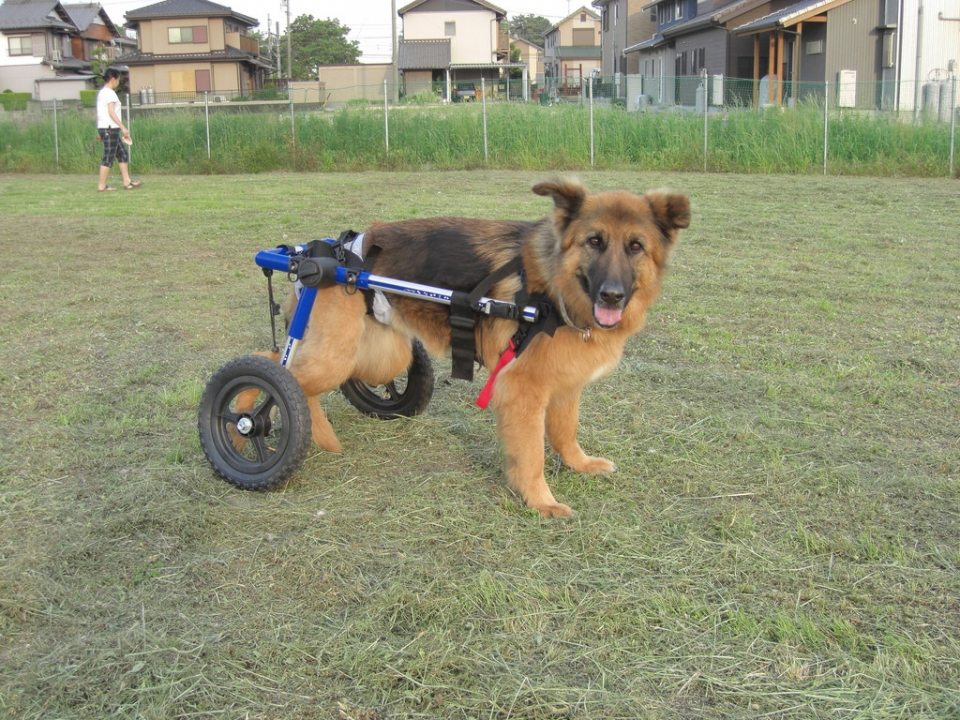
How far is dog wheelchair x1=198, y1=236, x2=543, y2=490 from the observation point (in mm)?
4277

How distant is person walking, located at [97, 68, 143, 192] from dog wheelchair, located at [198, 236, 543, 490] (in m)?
15.1

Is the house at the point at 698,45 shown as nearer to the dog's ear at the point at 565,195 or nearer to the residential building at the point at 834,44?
the residential building at the point at 834,44

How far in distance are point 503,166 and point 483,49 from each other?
57.7 meters

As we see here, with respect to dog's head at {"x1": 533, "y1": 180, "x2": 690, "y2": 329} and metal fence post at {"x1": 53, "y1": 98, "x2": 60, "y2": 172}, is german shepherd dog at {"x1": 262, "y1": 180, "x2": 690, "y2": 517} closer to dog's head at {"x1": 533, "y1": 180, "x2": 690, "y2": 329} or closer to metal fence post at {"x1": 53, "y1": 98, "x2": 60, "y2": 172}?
dog's head at {"x1": 533, "y1": 180, "x2": 690, "y2": 329}

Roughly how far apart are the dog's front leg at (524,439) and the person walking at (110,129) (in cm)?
1605

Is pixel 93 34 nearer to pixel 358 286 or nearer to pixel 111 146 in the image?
pixel 111 146

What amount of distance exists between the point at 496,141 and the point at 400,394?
1738 cm

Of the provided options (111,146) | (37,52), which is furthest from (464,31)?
(111,146)

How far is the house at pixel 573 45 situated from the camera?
327 feet

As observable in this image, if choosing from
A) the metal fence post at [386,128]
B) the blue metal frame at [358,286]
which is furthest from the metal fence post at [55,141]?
the blue metal frame at [358,286]

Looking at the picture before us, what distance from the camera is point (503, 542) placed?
3965 millimetres

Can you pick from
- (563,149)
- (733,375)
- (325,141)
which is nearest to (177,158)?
(325,141)

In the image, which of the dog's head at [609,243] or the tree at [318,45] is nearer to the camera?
the dog's head at [609,243]

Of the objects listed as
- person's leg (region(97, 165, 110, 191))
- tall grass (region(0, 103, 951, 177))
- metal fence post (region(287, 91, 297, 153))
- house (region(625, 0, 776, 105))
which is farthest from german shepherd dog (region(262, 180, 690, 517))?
house (region(625, 0, 776, 105))
